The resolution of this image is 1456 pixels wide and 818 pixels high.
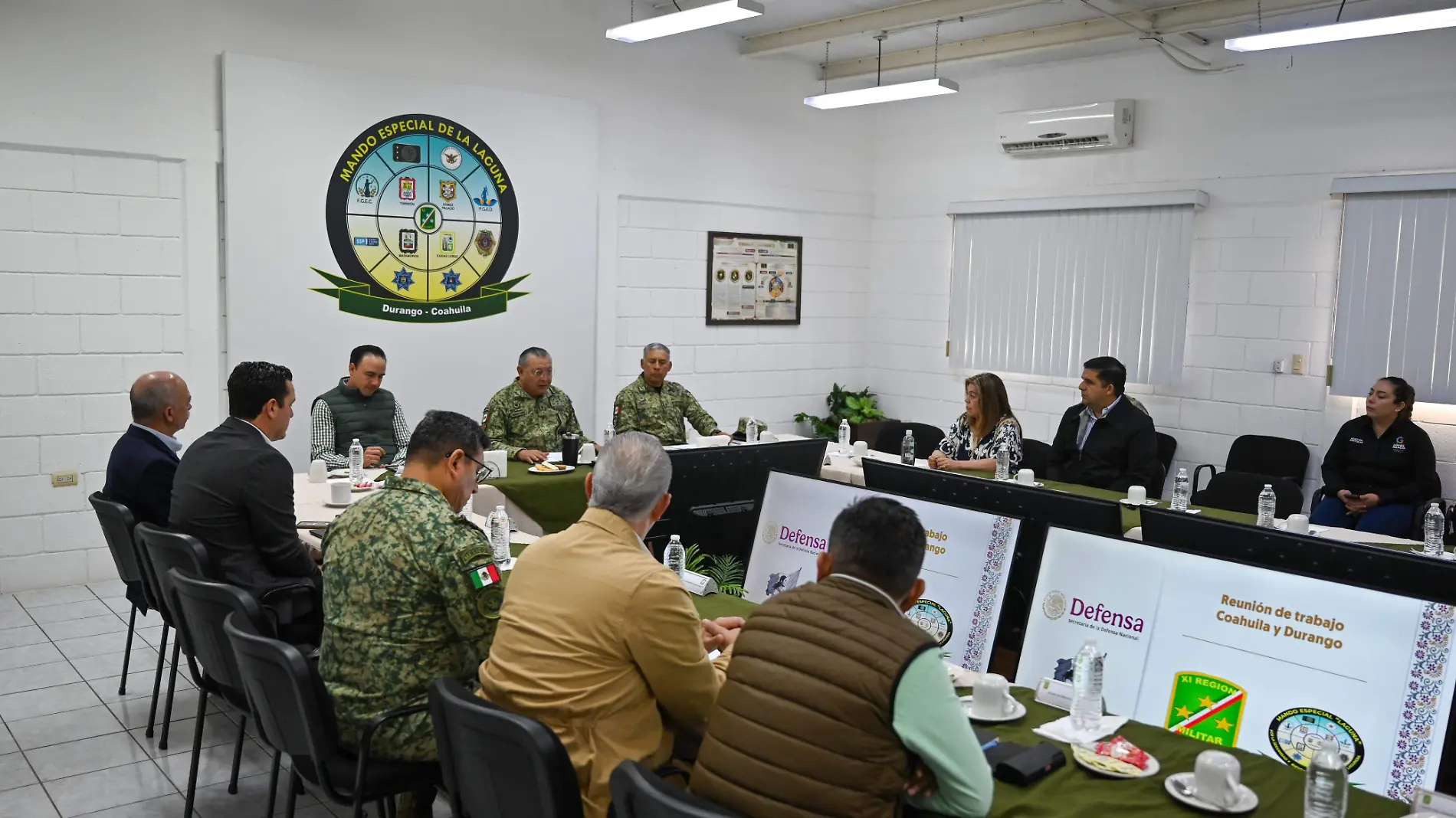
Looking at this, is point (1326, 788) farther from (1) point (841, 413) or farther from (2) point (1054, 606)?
(1) point (841, 413)

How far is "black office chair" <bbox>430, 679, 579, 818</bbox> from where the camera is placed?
1.98 metres

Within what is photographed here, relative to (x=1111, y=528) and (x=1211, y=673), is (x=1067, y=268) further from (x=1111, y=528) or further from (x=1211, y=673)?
(x=1211, y=673)

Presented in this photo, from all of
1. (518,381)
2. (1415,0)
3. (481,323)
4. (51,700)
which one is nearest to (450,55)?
(481,323)

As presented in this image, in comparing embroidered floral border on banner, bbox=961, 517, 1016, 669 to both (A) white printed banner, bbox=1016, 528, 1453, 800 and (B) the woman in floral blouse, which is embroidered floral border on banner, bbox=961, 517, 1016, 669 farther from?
(B) the woman in floral blouse

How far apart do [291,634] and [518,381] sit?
2.89 metres

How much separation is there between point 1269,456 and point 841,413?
137 inches

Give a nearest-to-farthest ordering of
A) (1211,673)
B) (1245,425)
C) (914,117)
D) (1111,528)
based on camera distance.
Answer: (1211,673) → (1111,528) → (1245,425) → (914,117)

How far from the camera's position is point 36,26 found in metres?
5.47

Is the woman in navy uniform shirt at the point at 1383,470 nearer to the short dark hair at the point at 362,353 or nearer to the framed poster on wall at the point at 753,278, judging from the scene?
the framed poster on wall at the point at 753,278

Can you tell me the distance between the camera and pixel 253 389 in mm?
3732

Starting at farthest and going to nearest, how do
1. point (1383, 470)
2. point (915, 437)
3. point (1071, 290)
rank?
1. point (1071, 290)
2. point (915, 437)
3. point (1383, 470)

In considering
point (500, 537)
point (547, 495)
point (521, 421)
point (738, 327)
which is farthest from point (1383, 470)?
point (500, 537)

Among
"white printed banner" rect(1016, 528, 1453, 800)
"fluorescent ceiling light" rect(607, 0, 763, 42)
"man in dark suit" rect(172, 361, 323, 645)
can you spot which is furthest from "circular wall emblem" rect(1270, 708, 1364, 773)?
"fluorescent ceiling light" rect(607, 0, 763, 42)

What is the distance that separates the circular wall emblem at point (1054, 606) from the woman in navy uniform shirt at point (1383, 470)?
4.01 meters
